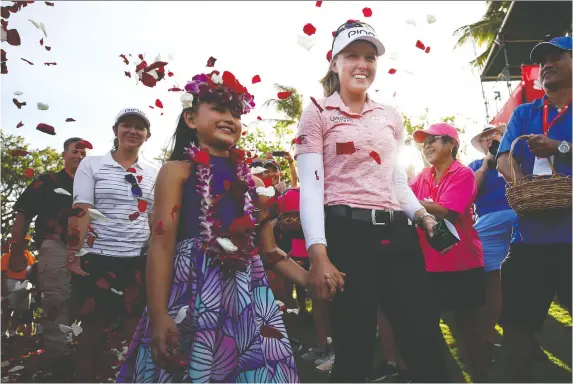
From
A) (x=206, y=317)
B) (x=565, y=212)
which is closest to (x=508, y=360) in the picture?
(x=565, y=212)

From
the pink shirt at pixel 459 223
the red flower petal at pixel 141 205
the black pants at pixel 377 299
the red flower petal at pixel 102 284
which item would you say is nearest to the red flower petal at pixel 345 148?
the black pants at pixel 377 299

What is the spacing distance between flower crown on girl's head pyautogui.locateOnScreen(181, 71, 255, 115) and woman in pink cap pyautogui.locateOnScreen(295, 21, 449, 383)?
1.07 feet

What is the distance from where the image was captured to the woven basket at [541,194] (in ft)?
8.13

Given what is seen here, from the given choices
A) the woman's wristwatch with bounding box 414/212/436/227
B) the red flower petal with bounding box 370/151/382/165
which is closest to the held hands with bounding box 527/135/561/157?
the woman's wristwatch with bounding box 414/212/436/227

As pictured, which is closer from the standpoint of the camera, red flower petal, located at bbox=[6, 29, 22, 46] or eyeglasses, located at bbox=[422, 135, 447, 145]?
red flower petal, located at bbox=[6, 29, 22, 46]

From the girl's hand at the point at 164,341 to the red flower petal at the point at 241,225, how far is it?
1.60 feet

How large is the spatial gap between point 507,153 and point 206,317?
84.2 inches

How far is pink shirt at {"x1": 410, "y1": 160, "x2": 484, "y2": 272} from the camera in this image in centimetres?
363

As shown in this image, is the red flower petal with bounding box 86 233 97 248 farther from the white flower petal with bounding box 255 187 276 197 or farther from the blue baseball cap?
the blue baseball cap

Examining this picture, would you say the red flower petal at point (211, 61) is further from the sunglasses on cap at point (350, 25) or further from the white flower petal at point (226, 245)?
the white flower petal at point (226, 245)

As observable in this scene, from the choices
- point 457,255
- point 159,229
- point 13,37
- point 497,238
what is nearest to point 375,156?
point 159,229

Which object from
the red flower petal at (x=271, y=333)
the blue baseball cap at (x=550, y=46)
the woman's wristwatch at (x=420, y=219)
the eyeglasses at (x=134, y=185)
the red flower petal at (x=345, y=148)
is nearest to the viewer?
the red flower petal at (x=271, y=333)

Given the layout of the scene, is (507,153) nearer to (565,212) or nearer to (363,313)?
(565,212)

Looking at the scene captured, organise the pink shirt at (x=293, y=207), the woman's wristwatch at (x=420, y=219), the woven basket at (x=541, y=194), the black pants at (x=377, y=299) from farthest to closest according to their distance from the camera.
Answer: the pink shirt at (x=293, y=207)
the woven basket at (x=541, y=194)
the woman's wristwatch at (x=420, y=219)
the black pants at (x=377, y=299)
